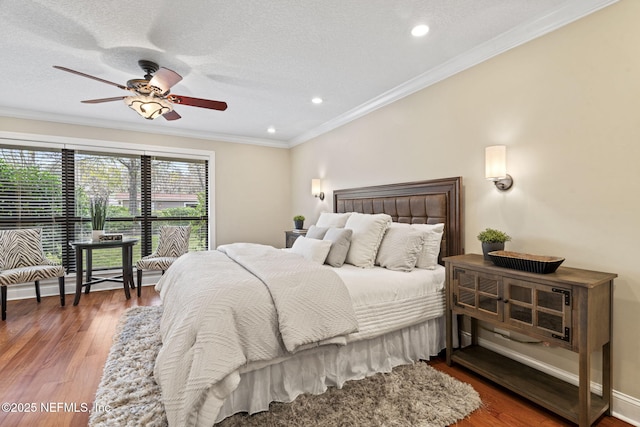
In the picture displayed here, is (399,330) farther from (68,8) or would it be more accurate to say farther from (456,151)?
(68,8)

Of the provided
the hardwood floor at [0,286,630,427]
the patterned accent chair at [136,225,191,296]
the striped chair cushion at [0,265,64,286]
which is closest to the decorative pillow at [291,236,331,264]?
the hardwood floor at [0,286,630,427]

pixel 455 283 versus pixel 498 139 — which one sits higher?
pixel 498 139

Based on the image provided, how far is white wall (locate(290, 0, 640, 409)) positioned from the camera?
1832 mm

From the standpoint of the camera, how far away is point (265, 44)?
249 cm

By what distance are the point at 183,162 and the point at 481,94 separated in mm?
4577

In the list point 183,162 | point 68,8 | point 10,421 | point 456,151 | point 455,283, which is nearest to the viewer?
point 10,421

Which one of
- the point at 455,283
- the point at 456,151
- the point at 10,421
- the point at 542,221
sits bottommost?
the point at 10,421

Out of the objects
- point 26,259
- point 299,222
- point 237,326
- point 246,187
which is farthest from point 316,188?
point 26,259

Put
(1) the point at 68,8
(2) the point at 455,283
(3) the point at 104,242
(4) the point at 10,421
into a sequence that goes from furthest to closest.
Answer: (3) the point at 104,242, (2) the point at 455,283, (1) the point at 68,8, (4) the point at 10,421

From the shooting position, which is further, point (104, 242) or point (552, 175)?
point (104, 242)

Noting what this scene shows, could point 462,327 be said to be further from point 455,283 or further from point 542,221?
point 542,221

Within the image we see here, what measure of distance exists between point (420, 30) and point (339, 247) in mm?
1861

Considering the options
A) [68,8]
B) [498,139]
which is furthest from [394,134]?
[68,8]

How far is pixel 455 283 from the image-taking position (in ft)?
7.77
